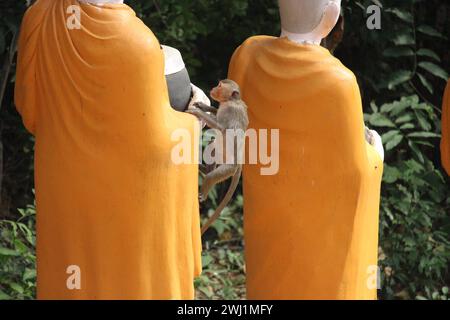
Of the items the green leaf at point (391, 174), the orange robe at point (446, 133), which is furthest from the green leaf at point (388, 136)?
the orange robe at point (446, 133)

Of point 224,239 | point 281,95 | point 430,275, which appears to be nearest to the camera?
point 281,95

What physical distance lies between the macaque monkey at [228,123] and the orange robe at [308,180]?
0.60 feet

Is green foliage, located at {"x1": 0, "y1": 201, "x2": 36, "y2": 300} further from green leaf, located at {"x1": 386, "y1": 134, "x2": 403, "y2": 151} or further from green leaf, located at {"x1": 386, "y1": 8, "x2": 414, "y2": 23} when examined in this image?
green leaf, located at {"x1": 386, "y1": 8, "x2": 414, "y2": 23}

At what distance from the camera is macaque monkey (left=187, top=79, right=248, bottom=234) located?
15.4 ft

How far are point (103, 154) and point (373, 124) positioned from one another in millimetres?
2698

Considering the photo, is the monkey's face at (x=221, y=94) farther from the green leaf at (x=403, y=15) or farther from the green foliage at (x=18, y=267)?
the green leaf at (x=403, y=15)

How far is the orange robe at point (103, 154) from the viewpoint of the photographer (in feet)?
15.0

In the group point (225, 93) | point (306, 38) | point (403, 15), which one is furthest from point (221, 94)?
point (403, 15)

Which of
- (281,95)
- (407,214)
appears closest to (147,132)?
(281,95)

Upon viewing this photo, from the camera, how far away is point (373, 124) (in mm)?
7004

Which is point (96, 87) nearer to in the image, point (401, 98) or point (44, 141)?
point (44, 141)
